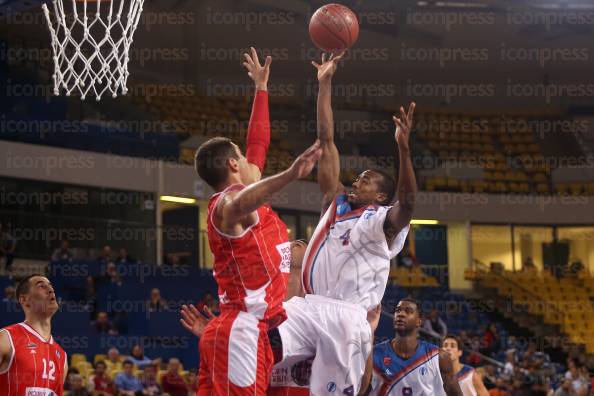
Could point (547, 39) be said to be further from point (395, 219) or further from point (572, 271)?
point (395, 219)

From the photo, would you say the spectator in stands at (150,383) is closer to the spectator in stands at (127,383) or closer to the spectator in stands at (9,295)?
the spectator in stands at (127,383)

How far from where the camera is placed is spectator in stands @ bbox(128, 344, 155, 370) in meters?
13.9

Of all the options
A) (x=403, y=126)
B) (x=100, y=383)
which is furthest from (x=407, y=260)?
(x=403, y=126)

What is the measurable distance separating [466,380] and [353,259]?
124 inches

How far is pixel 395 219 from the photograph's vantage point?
6.11 meters

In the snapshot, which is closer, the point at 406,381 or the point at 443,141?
the point at 406,381

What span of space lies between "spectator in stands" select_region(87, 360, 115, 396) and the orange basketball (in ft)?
22.1

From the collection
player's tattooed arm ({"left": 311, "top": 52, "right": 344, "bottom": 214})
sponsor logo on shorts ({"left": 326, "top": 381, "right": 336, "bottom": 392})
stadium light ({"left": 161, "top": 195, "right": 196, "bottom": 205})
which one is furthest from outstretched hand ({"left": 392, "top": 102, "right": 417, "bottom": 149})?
stadium light ({"left": 161, "top": 195, "right": 196, "bottom": 205})

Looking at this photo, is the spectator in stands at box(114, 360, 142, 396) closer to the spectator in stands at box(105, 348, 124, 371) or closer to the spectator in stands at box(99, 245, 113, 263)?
the spectator in stands at box(105, 348, 124, 371)

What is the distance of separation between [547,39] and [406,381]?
19.4 meters

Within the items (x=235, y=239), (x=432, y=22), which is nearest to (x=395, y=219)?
(x=235, y=239)

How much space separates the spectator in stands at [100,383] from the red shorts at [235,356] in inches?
282

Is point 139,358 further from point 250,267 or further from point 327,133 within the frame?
point 250,267

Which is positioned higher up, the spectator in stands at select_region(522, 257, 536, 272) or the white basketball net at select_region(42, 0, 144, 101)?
the white basketball net at select_region(42, 0, 144, 101)
